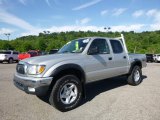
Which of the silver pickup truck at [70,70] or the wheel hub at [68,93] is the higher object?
the silver pickup truck at [70,70]

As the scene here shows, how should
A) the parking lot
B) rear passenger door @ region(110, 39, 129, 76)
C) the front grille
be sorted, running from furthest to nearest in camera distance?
rear passenger door @ region(110, 39, 129, 76) → the front grille → the parking lot

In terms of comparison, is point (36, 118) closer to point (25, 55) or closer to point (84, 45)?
point (84, 45)

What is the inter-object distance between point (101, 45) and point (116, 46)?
912 millimetres

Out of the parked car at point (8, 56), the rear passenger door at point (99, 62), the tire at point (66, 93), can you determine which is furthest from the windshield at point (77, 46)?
the parked car at point (8, 56)

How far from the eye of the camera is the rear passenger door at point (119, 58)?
684 cm

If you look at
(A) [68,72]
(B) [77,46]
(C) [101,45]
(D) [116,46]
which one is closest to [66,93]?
(A) [68,72]

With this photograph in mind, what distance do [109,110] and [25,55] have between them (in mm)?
21058

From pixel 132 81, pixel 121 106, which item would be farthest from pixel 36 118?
pixel 132 81

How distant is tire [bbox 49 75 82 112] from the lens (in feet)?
16.0

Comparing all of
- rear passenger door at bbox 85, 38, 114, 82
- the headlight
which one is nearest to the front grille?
the headlight

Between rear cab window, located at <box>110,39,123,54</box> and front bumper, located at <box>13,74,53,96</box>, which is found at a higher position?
rear cab window, located at <box>110,39,123,54</box>

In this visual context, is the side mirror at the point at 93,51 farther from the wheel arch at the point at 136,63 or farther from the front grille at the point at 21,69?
the wheel arch at the point at 136,63

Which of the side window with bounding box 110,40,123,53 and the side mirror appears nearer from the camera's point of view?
the side mirror

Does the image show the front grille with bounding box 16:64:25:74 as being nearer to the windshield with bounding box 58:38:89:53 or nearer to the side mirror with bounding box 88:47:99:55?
the windshield with bounding box 58:38:89:53
